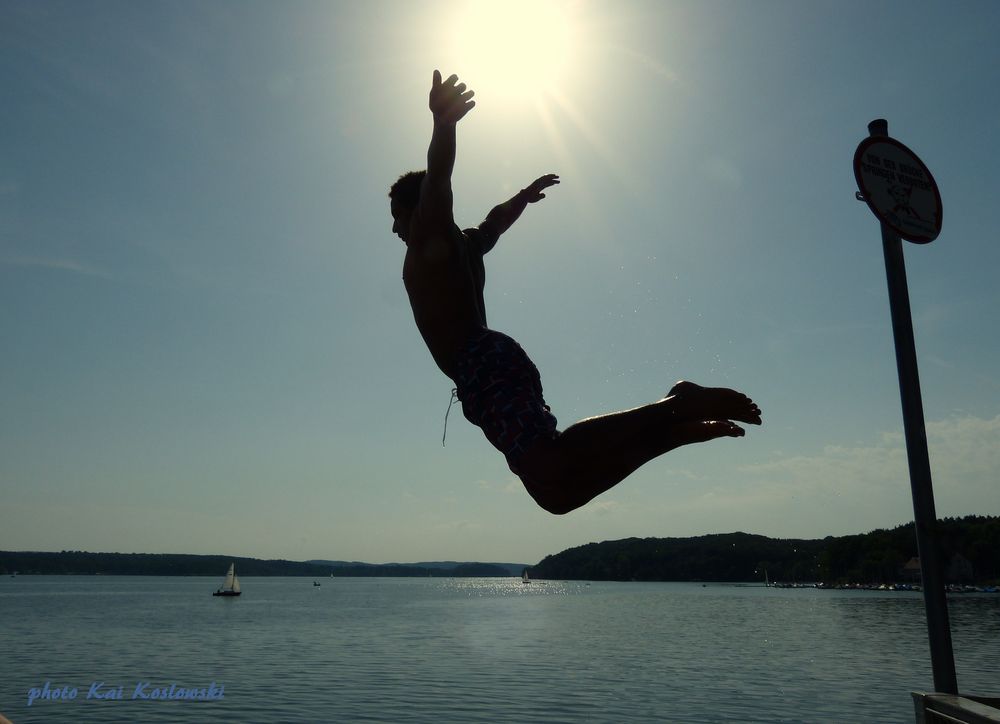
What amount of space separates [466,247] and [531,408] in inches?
45.4

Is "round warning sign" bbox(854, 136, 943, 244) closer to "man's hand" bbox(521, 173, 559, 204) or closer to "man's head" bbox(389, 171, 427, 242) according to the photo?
"man's hand" bbox(521, 173, 559, 204)

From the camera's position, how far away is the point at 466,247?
4379 mm

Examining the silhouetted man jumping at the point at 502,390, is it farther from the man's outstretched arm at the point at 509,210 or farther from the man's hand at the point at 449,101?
the man's outstretched arm at the point at 509,210

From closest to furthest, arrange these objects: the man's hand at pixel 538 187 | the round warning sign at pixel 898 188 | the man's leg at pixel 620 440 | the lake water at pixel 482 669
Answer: the man's leg at pixel 620 440 < the round warning sign at pixel 898 188 < the man's hand at pixel 538 187 < the lake water at pixel 482 669

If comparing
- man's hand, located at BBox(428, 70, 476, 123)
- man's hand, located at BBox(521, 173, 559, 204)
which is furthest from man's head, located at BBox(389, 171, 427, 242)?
man's hand, located at BBox(521, 173, 559, 204)

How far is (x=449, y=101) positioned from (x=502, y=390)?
1.55 m

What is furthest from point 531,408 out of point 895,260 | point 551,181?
point 895,260

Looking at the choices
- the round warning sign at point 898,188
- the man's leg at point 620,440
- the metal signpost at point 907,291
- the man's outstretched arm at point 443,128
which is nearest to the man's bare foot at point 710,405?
the man's leg at point 620,440

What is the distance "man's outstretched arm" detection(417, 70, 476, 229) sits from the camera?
3639 mm

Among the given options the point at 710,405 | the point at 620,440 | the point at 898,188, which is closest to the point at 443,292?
the point at 620,440

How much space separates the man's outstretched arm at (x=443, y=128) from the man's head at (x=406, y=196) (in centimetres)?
46

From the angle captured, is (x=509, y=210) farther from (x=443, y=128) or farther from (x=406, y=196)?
(x=443, y=128)

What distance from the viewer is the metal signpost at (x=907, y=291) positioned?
446 cm

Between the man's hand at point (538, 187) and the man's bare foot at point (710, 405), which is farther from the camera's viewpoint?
the man's hand at point (538, 187)
